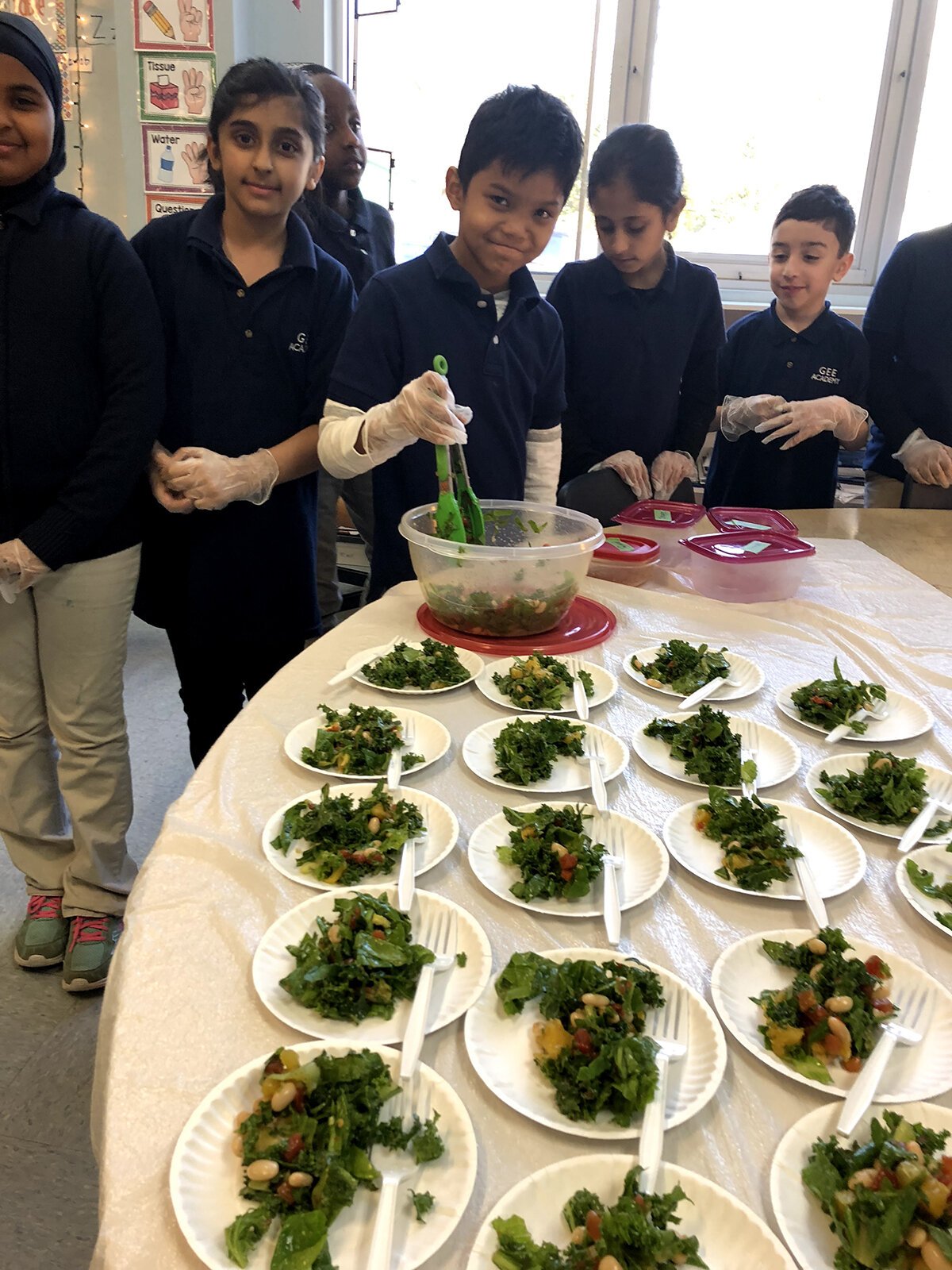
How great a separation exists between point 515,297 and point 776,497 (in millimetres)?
1209

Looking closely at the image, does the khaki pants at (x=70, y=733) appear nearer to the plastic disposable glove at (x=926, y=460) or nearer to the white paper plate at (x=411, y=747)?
the white paper plate at (x=411, y=747)

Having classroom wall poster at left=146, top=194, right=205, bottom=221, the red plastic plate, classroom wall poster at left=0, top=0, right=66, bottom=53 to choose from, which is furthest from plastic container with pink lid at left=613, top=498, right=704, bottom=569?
classroom wall poster at left=0, top=0, right=66, bottom=53

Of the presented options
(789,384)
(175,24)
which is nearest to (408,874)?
(789,384)

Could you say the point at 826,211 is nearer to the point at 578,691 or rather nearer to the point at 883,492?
the point at 883,492

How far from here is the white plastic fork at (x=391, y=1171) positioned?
53 centimetres

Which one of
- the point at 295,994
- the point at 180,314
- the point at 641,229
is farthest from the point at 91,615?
the point at 641,229

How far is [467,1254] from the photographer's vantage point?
553 mm

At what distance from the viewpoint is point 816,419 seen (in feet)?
7.35

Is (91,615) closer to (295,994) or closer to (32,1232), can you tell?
(32,1232)

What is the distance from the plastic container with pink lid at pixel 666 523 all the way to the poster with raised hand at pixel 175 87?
260cm

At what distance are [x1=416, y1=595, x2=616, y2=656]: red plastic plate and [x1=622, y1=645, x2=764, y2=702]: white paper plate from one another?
0.29 feet

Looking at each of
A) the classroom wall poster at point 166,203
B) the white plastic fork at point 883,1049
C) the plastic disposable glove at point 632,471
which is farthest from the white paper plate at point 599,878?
the classroom wall poster at point 166,203

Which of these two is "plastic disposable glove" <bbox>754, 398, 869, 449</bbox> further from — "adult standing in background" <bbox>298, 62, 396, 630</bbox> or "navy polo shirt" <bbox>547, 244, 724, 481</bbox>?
"adult standing in background" <bbox>298, 62, 396, 630</bbox>

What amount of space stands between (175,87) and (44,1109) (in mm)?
3501
